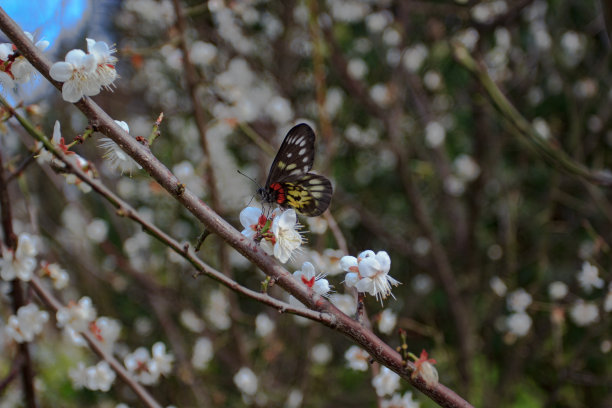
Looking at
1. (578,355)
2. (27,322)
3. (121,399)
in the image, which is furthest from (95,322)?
(121,399)

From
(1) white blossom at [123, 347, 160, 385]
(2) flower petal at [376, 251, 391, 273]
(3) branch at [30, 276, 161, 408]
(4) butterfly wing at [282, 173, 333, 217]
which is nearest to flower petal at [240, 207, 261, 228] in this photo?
(4) butterfly wing at [282, 173, 333, 217]

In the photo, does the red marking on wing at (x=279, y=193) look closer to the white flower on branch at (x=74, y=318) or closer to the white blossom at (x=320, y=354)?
the white flower on branch at (x=74, y=318)

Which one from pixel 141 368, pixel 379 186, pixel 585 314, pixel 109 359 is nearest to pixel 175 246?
pixel 109 359

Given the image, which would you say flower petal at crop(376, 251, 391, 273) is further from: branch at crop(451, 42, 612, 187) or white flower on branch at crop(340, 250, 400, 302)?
branch at crop(451, 42, 612, 187)

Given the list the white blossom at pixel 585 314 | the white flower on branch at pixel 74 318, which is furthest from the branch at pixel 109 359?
the white blossom at pixel 585 314

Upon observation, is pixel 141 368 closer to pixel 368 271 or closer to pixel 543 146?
pixel 368 271
